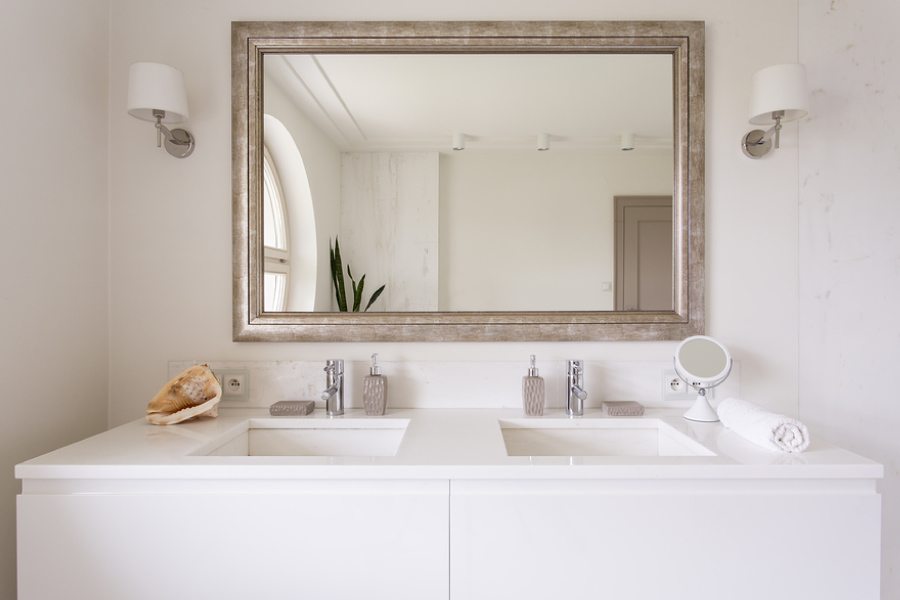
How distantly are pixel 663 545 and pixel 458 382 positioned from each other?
0.67 metres

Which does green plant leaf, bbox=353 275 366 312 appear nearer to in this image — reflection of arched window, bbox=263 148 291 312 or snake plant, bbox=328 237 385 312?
snake plant, bbox=328 237 385 312

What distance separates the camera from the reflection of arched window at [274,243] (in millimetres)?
1409

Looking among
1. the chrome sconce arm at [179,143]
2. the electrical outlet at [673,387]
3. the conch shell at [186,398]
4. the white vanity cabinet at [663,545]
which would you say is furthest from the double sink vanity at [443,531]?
the chrome sconce arm at [179,143]

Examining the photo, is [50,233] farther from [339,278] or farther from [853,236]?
[853,236]

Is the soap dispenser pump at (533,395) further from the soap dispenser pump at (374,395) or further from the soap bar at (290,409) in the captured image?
the soap bar at (290,409)

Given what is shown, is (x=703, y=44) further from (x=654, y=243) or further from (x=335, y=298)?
(x=335, y=298)

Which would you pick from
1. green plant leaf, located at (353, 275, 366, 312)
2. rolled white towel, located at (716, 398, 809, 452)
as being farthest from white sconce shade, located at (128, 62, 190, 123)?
rolled white towel, located at (716, 398, 809, 452)

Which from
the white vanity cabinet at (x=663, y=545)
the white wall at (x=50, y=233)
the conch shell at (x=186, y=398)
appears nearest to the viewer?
the white vanity cabinet at (x=663, y=545)

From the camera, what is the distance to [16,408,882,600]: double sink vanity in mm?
910

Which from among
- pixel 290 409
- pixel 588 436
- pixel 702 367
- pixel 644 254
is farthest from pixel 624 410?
pixel 290 409

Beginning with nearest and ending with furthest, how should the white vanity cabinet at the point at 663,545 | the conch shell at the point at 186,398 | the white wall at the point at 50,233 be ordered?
the white vanity cabinet at the point at 663,545
the white wall at the point at 50,233
the conch shell at the point at 186,398

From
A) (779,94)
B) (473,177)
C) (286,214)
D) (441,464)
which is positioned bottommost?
(441,464)

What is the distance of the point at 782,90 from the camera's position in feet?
4.14

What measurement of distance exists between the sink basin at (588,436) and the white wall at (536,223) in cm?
33
